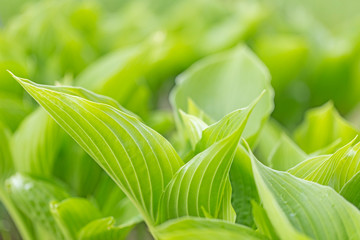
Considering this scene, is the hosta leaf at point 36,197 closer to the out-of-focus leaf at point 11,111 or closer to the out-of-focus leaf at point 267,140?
the out-of-focus leaf at point 11,111

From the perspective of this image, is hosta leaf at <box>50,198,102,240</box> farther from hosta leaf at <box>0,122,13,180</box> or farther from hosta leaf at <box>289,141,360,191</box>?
hosta leaf at <box>289,141,360,191</box>

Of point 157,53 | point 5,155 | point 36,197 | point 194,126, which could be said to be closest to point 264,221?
point 194,126

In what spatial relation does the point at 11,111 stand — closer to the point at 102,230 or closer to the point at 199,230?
the point at 102,230

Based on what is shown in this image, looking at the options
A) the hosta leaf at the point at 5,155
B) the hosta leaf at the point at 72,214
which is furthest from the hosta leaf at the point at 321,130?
the hosta leaf at the point at 5,155

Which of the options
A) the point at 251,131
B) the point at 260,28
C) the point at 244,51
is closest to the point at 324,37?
the point at 260,28

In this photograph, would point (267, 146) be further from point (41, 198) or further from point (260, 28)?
point (260, 28)
